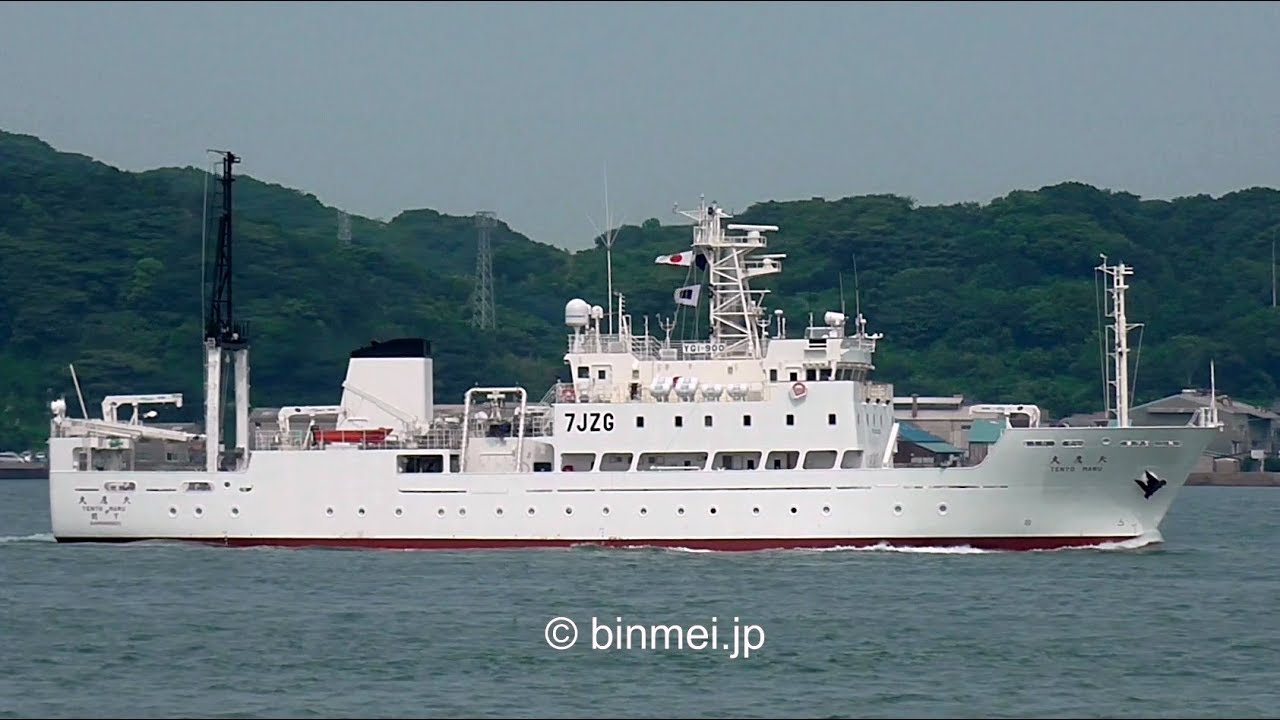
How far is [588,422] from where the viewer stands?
37125 mm

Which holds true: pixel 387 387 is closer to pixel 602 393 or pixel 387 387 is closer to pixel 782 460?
pixel 602 393

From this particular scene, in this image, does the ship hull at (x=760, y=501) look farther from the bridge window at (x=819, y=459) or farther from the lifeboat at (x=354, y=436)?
the bridge window at (x=819, y=459)

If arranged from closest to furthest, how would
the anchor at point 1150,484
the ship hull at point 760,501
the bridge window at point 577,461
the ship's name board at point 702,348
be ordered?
the ship hull at point 760,501 < the anchor at point 1150,484 < the bridge window at point 577,461 < the ship's name board at point 702,348

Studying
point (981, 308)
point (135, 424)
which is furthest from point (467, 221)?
point (135, 424)

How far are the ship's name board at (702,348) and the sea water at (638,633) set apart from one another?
3822 millimetres

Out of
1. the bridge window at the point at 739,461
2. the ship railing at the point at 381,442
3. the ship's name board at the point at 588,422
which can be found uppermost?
the ship's name board at the point at 588,422

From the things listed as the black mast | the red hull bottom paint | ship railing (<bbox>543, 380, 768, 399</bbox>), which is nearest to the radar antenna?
the black mast

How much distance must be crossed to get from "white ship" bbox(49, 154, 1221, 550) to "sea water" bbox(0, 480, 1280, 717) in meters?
0.66

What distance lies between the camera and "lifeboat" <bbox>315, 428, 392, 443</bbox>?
125 feet

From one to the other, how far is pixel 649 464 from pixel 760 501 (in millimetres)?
2389

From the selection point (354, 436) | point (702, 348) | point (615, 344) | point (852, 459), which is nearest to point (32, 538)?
point (354, 436)

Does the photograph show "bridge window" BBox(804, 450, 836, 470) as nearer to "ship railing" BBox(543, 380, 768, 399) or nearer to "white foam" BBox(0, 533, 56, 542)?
"ship railing" BBox(543, 380, 768, 399)

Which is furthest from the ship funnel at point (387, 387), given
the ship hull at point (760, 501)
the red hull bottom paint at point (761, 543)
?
the red hull bottom paint at point (761, 543)

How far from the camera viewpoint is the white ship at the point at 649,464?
35594mm
